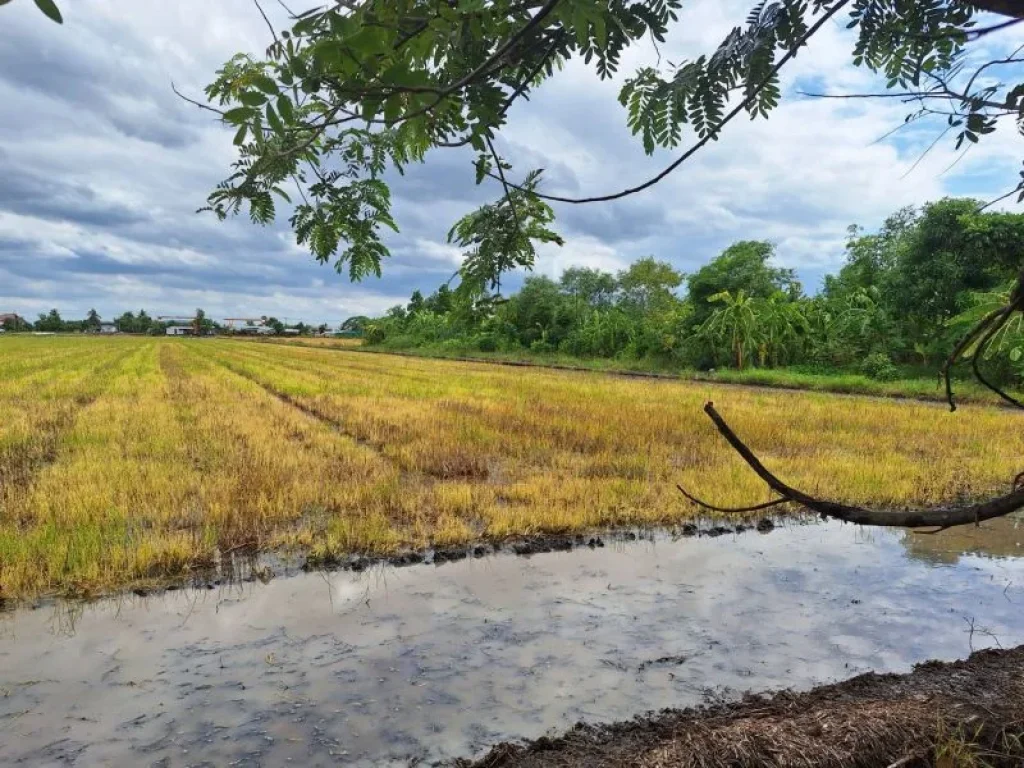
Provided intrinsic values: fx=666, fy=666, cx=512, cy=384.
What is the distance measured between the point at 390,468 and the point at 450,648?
4.62 metres

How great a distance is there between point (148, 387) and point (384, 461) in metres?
11.7

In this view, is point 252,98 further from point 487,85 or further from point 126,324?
point 126,324

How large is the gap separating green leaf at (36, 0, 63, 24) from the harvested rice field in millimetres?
4556

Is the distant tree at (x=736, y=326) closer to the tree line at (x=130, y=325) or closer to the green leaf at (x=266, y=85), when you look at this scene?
the green leaf at (x=266, y=85)

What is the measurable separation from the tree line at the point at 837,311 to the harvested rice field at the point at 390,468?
5.92 ft

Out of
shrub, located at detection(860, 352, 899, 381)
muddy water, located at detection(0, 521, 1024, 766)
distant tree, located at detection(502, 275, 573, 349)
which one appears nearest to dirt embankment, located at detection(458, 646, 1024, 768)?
muddy water, located at detection(0, 521, 1024, 766)

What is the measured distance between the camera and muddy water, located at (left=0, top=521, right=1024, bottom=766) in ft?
9.18

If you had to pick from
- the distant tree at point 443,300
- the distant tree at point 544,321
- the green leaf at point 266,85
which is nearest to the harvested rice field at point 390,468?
the distant tree at point 443,300

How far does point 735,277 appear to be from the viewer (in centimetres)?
2741

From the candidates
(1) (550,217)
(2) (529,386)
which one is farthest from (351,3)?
(2) (529,386)

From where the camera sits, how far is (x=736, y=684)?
317 centimetres

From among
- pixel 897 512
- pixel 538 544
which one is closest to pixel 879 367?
pixel 538 544

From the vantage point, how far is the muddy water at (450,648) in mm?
2799

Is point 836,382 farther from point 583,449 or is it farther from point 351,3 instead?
point 351,3
